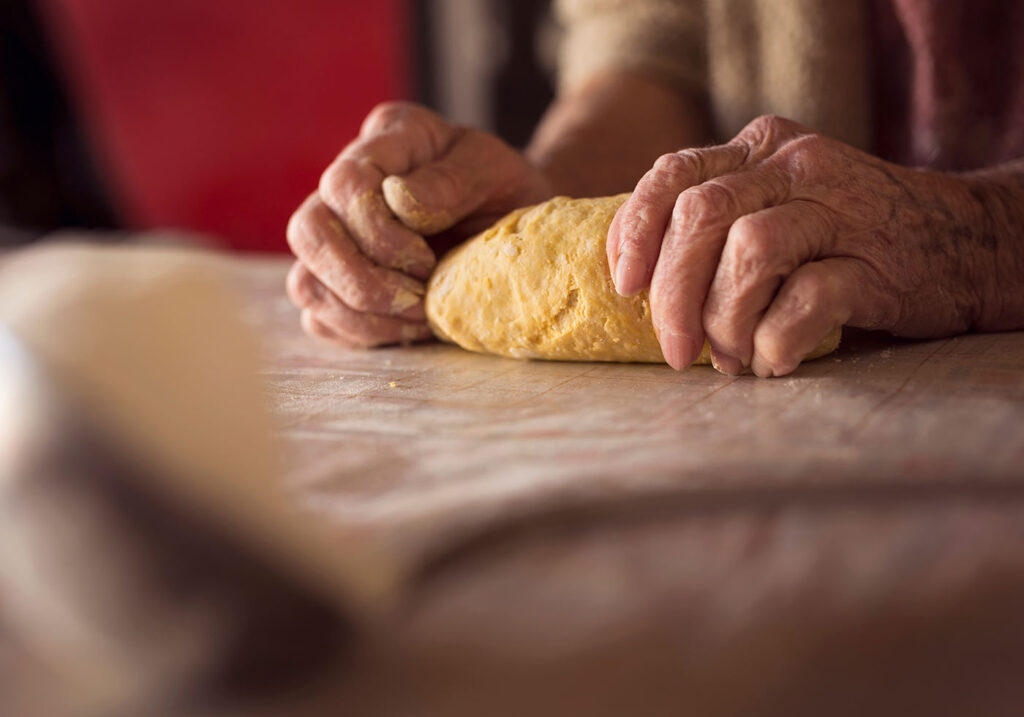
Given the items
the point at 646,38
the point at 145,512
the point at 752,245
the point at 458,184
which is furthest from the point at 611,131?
the point at 145,512

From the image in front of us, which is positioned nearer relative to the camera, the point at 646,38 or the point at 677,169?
the point at 677,169

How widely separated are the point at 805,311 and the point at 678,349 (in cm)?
12

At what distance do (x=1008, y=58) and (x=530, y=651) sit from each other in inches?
44.3

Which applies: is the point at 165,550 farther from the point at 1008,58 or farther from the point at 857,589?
the point at 1008,58

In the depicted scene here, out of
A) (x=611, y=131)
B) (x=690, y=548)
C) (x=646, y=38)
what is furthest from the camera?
(x=646, y=38)

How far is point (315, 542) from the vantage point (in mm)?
477

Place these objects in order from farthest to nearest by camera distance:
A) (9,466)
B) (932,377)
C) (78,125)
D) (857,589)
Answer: (78,125) → (932,377) → (857,589) → (9,466)

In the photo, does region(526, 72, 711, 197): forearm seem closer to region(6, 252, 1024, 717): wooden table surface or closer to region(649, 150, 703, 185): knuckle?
region(649, 150, 703, 185): knuckle

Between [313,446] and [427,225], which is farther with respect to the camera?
[427,225]

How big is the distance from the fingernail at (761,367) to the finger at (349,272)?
0.44 m

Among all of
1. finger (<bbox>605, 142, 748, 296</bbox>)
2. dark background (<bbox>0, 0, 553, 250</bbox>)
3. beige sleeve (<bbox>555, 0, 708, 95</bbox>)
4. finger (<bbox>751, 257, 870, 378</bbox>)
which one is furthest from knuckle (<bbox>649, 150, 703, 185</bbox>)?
dark background (<bbox>0, 0, 553, 250</bbox>)

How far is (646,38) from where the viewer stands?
175cm

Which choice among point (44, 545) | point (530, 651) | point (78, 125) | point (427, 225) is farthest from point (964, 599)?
point (78, 125)

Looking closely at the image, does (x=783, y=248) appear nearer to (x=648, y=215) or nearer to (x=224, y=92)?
(x=648, y=215)
